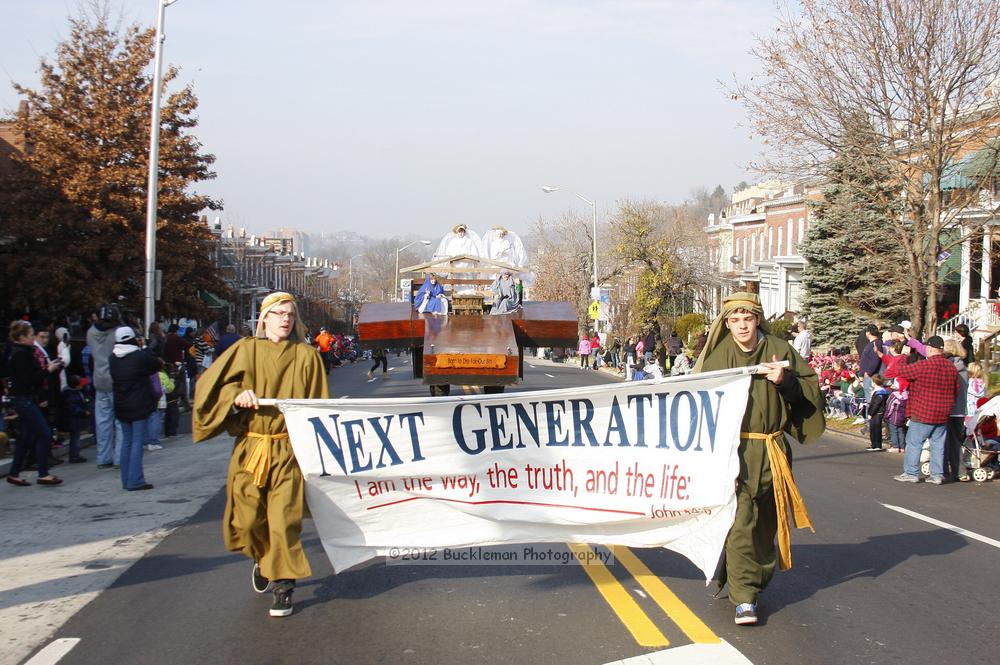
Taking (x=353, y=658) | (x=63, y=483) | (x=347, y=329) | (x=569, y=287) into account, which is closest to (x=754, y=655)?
(x=353, y=658)

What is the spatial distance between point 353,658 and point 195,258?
26198mm

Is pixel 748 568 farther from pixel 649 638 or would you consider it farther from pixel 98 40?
pixel 98 40

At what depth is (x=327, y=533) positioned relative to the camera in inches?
252

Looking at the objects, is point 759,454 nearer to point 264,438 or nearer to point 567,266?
point 264,438

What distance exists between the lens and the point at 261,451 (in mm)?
6207

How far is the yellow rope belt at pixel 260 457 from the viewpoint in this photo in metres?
6.15

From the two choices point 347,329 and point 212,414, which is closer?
point 212,414

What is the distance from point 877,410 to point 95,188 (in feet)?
68.8

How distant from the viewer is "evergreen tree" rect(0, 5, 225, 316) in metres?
27.3

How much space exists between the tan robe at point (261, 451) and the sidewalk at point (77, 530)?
128 cm

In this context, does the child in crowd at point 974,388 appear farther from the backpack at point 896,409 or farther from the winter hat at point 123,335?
the winter hat at point 123,335

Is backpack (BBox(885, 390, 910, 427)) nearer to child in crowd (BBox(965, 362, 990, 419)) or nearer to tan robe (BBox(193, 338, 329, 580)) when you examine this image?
child in crowd (BBox(965, 362, 990, 419))

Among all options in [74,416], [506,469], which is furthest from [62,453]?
[506,469]

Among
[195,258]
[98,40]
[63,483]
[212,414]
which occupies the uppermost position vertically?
[98,40]
